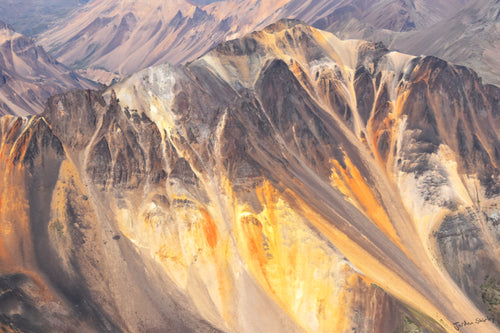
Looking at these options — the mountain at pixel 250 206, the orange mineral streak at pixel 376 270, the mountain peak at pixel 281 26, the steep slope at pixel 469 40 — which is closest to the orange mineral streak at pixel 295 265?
the mountain at pixel 250 206

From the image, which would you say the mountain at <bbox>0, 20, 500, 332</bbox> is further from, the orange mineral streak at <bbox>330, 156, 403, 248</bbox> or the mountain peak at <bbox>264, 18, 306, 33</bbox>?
the mountain peak at <bbox>264, 18, 306, 33</bbox>

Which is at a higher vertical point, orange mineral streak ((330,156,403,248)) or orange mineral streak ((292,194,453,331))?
orange mineral streak ((330,156,403,248))

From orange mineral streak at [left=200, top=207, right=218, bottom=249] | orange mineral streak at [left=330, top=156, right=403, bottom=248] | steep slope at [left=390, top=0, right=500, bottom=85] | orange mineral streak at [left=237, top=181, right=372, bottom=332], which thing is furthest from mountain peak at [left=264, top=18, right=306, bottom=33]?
orange mineral streak at [left=200, top=207, right=218, bottom=249]

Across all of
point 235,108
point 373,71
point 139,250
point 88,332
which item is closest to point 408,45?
point 373,71

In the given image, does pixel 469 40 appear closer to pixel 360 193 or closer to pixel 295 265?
pixel 360 193

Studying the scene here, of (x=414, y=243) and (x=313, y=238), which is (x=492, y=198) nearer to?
(x=414, y=243)

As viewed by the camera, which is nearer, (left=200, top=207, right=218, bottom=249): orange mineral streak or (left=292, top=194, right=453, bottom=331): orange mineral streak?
(left=292, top=194, right=453, bottom=331): orange mineral streak
